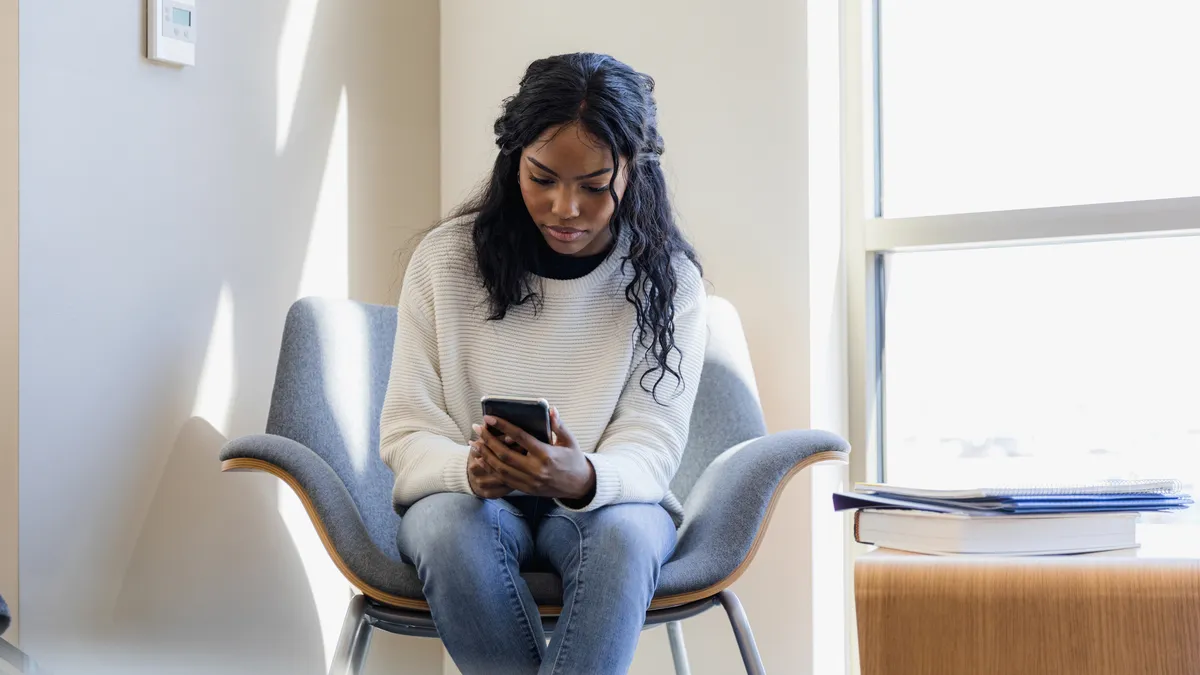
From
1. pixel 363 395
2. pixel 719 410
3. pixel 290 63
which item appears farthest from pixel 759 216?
pixel 290 63

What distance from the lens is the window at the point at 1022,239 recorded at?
2.01m

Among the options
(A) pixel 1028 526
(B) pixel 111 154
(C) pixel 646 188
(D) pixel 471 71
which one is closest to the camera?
(A) pixel 1028 526

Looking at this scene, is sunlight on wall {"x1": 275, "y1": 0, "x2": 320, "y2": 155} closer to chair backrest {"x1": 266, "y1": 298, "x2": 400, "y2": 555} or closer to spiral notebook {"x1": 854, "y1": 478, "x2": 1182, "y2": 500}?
chair backrest {"x1": 266, "y1": 298, "x2": 400, "y2": 555}

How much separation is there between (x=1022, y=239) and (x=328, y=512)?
1.33 meters

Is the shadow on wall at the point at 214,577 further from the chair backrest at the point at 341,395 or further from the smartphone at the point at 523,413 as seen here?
the smartphone at the point at 523,413

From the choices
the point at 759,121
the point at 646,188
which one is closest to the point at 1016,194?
the point at 759,121

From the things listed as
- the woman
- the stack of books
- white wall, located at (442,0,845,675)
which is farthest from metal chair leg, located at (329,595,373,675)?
white wall, located at (442,0,845,675)

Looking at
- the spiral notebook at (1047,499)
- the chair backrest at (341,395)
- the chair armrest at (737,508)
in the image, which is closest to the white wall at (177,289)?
the chair backrest at (341,395)

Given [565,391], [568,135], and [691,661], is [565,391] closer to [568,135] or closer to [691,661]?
[568,135]

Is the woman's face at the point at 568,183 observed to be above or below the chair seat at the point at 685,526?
above

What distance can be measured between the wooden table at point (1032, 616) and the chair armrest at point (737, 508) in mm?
584

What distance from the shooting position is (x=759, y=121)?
2174 millimetres

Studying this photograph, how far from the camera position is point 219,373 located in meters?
2.01

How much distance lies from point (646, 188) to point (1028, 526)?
0.87 metres
